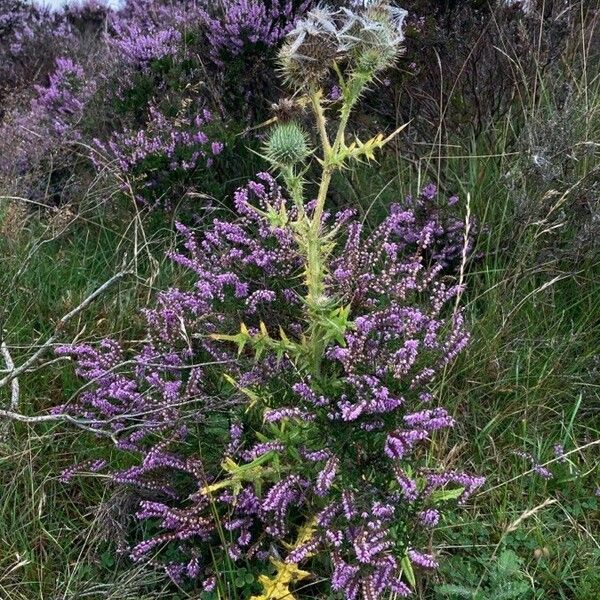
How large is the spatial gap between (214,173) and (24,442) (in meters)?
1.64

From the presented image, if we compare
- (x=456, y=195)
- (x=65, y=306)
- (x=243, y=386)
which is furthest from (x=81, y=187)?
(x=243, y=386)

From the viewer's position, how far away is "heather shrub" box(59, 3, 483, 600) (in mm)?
1834

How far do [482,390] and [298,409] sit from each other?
0.95 m

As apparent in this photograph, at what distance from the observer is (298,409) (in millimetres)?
1920

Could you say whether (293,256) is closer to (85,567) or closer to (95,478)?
(95,478)

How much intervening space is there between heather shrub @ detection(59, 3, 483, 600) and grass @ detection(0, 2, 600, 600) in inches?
5.8

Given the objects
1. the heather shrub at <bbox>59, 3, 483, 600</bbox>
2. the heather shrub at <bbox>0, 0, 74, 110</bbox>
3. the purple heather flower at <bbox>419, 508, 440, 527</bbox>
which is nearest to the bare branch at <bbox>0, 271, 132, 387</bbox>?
the heather shrub at <bbox>59, 3, 483, 600</bbox>

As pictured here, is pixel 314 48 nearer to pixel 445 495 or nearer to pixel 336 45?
pixel 336 45

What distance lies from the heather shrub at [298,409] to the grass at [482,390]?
148 mm

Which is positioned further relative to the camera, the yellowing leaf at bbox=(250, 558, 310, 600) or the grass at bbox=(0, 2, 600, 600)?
the grass at bbox=(0, 2, 600, 600)

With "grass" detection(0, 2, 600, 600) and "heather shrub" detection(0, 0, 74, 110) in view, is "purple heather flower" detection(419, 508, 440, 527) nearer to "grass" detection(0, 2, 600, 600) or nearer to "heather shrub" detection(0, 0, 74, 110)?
"grass" detection(0, 2, 600, 600)

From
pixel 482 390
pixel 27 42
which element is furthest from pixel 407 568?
pixel 27 42

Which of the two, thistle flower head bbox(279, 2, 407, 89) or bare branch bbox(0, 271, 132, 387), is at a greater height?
thistle flower head bbox(279, 2, 407, 89)

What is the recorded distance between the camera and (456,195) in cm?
341
